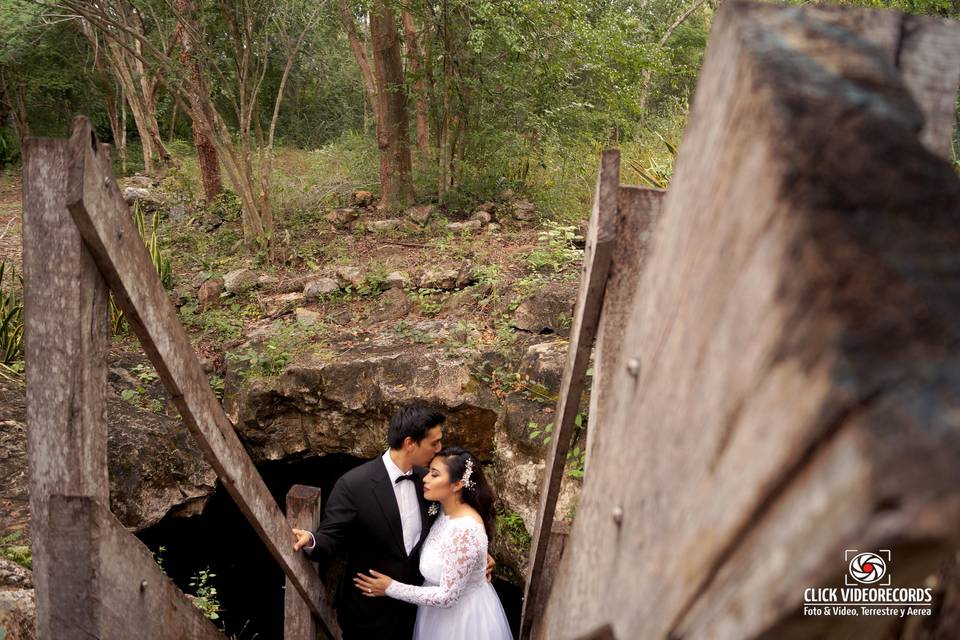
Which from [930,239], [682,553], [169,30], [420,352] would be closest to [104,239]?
[682,553]

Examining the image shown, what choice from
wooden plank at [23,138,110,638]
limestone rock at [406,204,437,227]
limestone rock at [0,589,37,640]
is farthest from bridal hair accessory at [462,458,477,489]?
limestone rock at [406,204,437,227]

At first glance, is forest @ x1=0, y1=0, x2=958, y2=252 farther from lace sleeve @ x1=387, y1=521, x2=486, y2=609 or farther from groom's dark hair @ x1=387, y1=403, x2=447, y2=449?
lace sleeve @ x1=387, y1=521, x2=486, y2=609

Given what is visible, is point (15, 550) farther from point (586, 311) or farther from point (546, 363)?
point (546, 363)

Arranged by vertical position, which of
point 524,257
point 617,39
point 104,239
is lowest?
point 524,257

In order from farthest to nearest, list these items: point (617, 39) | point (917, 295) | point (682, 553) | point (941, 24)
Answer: point (617, 39)
point (941, 24)
point (682, 553)
point (917, 295)

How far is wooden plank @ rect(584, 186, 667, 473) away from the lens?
1032 mm

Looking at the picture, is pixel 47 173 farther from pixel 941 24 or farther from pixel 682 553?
pixel 941 24

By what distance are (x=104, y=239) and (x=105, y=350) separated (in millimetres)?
250

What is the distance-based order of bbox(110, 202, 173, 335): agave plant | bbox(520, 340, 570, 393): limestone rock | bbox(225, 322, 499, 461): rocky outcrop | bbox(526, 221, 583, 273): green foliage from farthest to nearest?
bbox(526, 221, 583, 273): green foliage → bbox(110, 202, 173, 335): agave plant → bbox(225, 322, 499, 461): rocky outcrop → bbox(520, 340, 570, 393): limestone rock

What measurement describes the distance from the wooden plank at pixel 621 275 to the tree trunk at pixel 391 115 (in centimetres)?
734

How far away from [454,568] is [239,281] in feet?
16.0

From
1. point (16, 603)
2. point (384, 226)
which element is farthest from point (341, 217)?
point (16, 603)

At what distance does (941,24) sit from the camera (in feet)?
2.13

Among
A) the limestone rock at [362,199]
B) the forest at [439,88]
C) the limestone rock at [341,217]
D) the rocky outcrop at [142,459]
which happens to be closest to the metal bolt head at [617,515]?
the rocky outcrop at [142,459]
